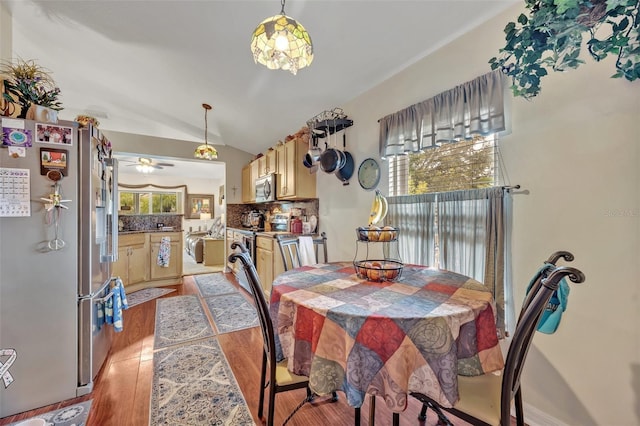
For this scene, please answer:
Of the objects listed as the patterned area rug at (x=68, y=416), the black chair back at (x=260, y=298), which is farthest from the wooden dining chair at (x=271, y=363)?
the patterned area rug at (x=68, y=416)

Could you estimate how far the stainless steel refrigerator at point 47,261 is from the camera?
63.4 inches

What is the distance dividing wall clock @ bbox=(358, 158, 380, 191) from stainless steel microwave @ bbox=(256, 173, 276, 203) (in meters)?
1.76

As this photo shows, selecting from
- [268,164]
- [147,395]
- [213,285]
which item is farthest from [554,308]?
[213,285]

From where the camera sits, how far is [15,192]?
160cm

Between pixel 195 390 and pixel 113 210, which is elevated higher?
pixel 113 210

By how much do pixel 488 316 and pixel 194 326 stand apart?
2911 mm

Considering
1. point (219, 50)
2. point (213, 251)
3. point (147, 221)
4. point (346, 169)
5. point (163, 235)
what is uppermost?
point (219, 50)

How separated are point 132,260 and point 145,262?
22 cm

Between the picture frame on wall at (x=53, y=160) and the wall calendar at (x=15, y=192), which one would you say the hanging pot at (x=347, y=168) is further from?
the wall calendar at (x=15, y=192)

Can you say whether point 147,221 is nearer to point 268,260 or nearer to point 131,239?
point 131,239

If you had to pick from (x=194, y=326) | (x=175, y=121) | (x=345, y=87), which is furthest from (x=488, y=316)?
(x=175, y=121)

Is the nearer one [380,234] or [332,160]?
[380,234]

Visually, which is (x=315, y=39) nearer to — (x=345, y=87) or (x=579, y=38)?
(x=345, y=87)

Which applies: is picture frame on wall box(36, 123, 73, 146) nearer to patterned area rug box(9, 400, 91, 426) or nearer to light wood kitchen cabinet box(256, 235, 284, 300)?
patterned area rug box(9, 400, 91, 426)
